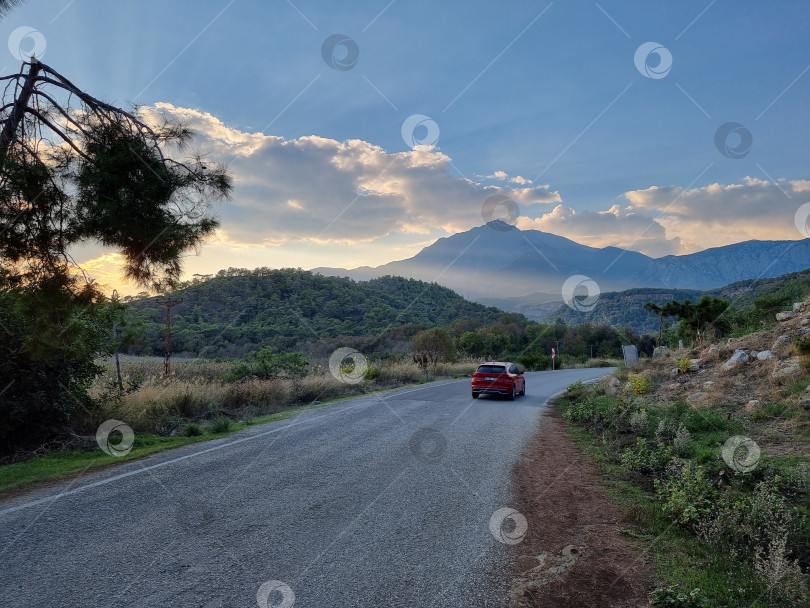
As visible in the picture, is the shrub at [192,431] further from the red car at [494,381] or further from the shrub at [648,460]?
the red car at [494,381]

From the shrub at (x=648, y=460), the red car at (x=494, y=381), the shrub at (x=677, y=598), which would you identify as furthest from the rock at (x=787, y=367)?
the shrub at (x=677, y=598)

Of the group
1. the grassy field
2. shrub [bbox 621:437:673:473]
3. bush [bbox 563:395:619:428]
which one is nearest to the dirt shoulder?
shrub [bbox 621:437:673:473]

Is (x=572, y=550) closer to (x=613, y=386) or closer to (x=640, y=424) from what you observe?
(x=640, y=424)

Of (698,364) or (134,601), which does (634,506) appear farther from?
(698,364)

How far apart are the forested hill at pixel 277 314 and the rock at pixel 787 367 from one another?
38426mm

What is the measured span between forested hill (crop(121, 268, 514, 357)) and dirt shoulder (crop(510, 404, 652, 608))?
38468 mm

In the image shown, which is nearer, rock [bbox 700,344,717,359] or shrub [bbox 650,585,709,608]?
shrub [bbox 650,585,709,608]

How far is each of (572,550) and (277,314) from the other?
56.3 m

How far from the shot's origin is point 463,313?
85.4 m

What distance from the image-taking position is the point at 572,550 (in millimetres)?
4492

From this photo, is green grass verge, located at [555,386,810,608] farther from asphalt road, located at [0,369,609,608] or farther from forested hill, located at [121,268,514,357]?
forested hill, located at [121,268,514,357]

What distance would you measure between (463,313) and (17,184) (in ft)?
265

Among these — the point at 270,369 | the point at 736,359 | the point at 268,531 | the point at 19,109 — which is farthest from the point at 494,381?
the point at 19,109

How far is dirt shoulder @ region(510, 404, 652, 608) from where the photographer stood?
364 centimetres
